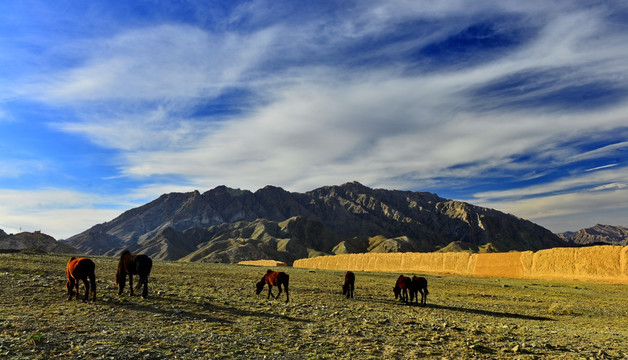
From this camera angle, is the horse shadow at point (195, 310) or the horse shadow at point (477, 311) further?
the horse shadow at point (477, 311)

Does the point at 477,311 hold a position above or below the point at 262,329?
below

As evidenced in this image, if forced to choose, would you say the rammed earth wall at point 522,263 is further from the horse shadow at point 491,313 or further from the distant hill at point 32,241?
the distant hill at point 32,241

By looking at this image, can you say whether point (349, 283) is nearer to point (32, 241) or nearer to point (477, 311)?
point (477, 311)

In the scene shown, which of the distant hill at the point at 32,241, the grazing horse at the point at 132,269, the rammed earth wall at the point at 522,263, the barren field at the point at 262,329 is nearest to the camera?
the barren field at the point at 262,329

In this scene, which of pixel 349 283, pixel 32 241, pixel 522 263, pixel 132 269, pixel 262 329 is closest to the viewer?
pixel 262 329

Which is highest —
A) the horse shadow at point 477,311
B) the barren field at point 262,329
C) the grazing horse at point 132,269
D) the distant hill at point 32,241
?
the grazing horse at point 132,269

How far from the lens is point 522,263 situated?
241 ft

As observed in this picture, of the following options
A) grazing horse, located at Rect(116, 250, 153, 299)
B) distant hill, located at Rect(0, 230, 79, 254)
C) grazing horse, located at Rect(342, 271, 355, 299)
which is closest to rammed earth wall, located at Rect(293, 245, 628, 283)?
grazing horse, located at Rect(342, 271, 355, 299)

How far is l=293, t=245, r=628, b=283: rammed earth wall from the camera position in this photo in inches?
2398

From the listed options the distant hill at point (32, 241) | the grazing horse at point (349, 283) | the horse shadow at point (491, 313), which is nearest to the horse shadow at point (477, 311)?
the horse shadow at point (491, 313)

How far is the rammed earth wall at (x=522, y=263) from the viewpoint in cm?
6091

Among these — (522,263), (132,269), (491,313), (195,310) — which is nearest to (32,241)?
(132,269)

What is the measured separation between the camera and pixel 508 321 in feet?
56.6

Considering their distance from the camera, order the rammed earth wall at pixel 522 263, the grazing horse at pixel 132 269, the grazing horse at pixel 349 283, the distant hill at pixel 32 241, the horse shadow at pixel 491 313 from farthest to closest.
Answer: the distant hill at pixel 32 241
the rammed earth wall at pixel 522 263
the grazing horse at pixel 349 283
the horse shadow at pixel 491 313
the grazing horse at pixel 132 269
